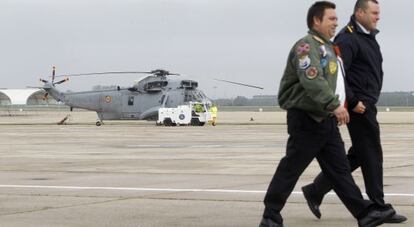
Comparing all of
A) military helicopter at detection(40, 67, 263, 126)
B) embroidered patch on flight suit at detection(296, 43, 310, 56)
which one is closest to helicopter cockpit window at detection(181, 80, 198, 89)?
military helicopter at detection(40, 67, 263, 126)

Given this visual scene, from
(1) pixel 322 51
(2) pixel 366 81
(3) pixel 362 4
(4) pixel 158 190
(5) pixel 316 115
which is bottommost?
(4) pixel 158 190

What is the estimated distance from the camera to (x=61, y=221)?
7.75 m

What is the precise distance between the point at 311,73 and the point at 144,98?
130ft

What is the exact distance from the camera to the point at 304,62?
656 cm

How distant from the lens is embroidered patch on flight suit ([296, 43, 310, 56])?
6.58 metres

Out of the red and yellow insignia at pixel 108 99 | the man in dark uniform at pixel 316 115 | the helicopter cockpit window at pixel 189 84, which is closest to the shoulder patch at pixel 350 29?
the man in dark uniform at pixel 316 115

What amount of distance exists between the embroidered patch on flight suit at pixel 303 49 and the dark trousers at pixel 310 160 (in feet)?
1.70

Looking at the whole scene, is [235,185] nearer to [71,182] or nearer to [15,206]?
[71,182]

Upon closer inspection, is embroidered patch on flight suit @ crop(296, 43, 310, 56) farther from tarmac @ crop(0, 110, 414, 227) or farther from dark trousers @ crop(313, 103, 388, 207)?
tarmac @ crop(0, 110, 414, 227)

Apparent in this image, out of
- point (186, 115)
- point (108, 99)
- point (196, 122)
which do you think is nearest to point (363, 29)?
point (186, 115)

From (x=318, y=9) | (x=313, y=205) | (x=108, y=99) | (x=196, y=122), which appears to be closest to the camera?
(x=318, y=9)

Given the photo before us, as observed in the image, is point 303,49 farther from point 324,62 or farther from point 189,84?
point 189,84

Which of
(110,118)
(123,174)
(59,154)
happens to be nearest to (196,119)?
(110,118)

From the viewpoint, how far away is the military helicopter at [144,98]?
4481 centimetres
